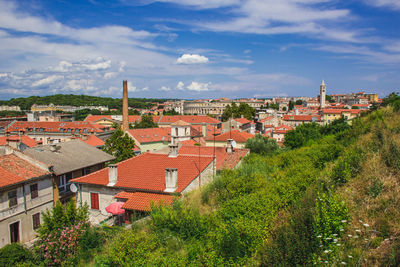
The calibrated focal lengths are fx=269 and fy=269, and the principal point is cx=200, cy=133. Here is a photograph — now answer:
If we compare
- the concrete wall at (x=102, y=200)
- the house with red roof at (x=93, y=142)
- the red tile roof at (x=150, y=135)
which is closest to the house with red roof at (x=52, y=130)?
the red tile roof at (x=150, y=135)

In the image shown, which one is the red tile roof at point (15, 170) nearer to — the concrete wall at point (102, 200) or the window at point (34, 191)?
the window at point (34, 191)

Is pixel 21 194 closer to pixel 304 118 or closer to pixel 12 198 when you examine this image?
pixel 12 198

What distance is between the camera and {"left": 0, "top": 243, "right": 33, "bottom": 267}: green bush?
11.9 metres

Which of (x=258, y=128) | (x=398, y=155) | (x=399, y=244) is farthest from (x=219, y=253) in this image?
(x=258, y=128)

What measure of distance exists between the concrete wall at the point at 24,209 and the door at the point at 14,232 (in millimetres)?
170

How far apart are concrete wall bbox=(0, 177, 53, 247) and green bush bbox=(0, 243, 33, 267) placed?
450cm

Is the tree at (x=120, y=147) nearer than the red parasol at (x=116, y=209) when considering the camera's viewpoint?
No

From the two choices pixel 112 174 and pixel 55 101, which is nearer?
pixel 112 174

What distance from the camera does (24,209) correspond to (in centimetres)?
1736

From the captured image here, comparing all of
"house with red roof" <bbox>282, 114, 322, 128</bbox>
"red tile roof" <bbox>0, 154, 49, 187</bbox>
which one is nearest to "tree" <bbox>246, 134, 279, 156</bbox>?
"red tile roof" <bbox>0, 154, 49, 187</bbox>

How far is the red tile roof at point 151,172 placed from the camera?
14.2 meters

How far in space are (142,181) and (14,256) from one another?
6.49 meters

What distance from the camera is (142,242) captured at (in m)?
7.48

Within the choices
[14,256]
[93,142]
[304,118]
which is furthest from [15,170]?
[304,118]
